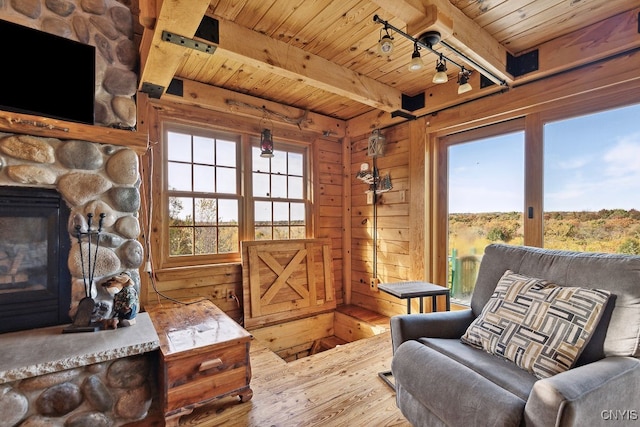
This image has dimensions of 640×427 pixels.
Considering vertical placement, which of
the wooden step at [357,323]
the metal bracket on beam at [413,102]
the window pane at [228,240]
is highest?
the metal bracket on beam at [413,102]

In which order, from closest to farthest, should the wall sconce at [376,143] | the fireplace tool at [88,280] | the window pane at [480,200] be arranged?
the fireplace tool at [88,280] → the window pane at [480,200] → the wall sconce at [376,143]

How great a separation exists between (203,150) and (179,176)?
1.20 ft

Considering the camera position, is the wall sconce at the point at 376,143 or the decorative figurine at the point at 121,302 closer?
the decorative figurine at the point at 121,302

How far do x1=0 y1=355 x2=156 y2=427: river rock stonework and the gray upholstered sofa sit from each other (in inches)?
59.2

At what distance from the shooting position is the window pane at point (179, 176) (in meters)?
2.88

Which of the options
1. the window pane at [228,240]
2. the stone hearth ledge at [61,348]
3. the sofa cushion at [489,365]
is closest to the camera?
the sofa cushion at [489,365]

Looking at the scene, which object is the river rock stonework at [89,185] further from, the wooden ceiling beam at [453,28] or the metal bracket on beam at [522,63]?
the metal bracket on beam at [522,63]

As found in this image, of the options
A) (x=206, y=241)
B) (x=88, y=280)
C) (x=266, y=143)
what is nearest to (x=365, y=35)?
(x=266, y=143)

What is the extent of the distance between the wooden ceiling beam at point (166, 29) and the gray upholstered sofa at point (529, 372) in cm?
201

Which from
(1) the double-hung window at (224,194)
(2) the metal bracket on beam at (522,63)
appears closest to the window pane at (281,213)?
(1) the double-hung window at (224,194)

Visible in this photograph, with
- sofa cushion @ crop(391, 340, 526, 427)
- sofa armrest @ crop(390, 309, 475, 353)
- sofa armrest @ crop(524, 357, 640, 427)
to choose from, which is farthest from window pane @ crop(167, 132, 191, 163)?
sofa armrest @ crop(524, 357, 640, 427)

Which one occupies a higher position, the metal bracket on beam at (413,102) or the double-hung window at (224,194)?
the metal bracket on beam at (413,102)

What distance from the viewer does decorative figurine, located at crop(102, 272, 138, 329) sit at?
1995mm

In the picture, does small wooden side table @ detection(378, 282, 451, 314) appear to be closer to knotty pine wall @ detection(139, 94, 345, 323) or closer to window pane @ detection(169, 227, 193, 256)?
knotty pine wall @ detection(139, 94, 345, 323)
